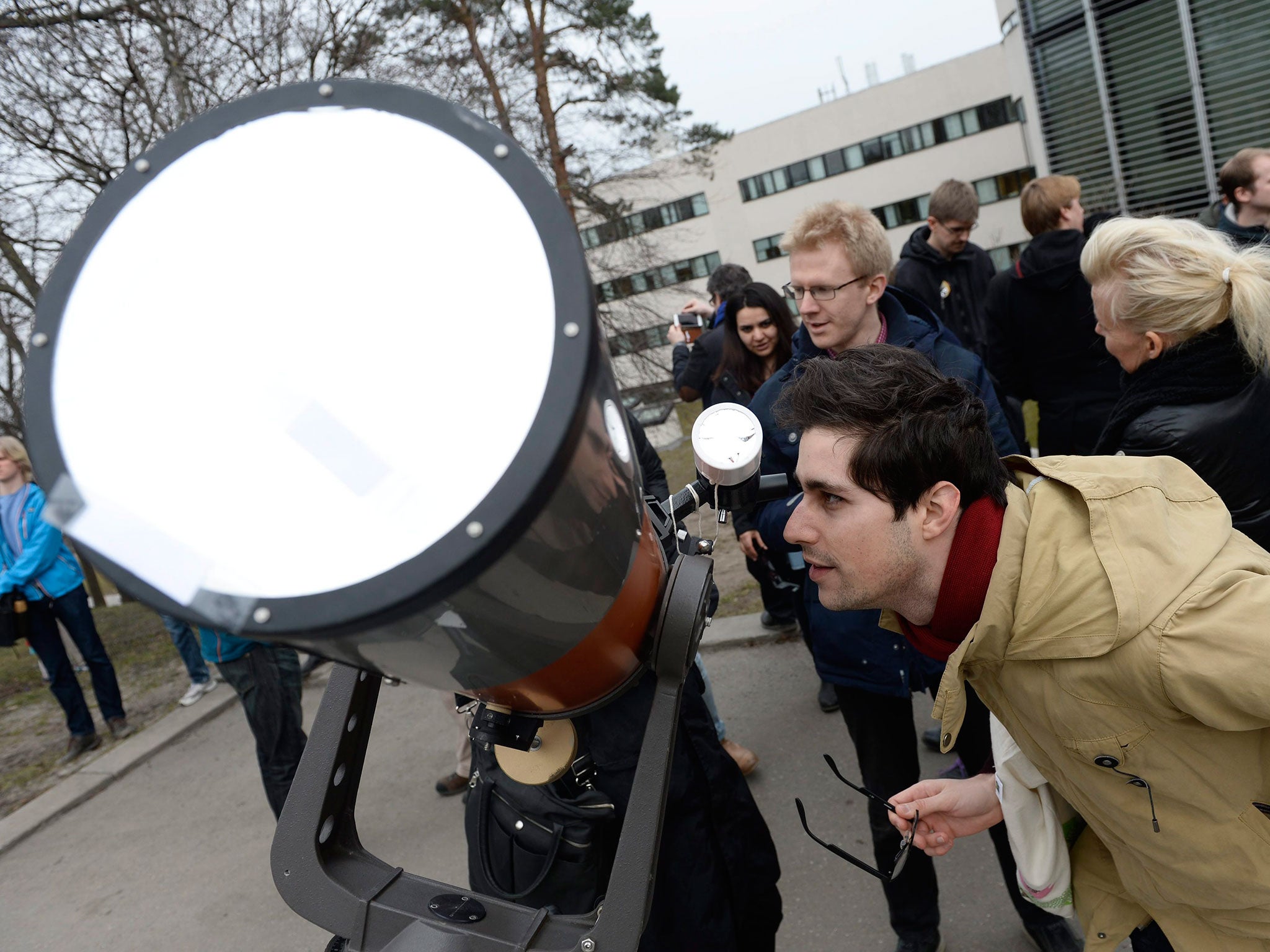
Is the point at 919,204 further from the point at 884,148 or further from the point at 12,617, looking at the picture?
the point at 12,617

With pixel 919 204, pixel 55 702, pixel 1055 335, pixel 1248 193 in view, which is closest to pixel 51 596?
pixel 55 702

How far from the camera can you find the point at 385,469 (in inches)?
34.8

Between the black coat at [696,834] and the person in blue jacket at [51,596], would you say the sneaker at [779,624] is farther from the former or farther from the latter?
the person in blue jacket at [51,596]

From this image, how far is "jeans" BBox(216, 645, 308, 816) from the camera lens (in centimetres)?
338


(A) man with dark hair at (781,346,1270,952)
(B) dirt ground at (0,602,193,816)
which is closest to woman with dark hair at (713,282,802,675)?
(A) man with dark hair at (781,346,1270,952)

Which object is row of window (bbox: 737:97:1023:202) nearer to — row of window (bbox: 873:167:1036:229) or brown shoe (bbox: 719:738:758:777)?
row of window (bbox: 873:167:1036:229)

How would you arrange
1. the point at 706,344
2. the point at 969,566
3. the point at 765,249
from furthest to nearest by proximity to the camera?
1. the point at 765,249
2. the point at 706,344
3. the point at 969,566

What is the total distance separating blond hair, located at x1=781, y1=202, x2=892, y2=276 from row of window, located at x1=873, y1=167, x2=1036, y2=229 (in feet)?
132

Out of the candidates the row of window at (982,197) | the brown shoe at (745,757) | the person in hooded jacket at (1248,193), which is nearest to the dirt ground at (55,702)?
the brown shoe at (745,757)

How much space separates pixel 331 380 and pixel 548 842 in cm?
103

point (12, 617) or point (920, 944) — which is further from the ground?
point (12, 617)

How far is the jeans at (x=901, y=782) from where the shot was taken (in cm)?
259

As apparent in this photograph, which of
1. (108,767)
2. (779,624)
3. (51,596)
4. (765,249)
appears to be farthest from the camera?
(765,249)

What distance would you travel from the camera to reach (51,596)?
5355mm
